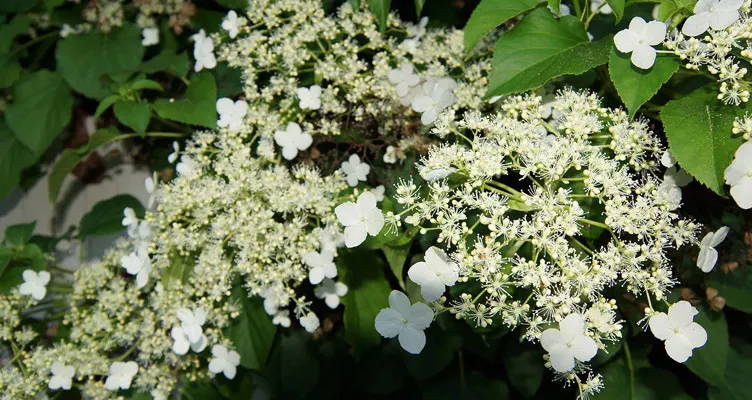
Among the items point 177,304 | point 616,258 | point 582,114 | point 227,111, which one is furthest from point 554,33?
point 177,304

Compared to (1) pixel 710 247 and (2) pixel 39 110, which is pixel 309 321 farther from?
(2) pixel 39 110

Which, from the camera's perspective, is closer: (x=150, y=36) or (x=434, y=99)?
(x=434, y=99)

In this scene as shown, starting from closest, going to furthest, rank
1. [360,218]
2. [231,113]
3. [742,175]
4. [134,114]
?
[742,175]
[360,218]
[231,113]
[134,114]

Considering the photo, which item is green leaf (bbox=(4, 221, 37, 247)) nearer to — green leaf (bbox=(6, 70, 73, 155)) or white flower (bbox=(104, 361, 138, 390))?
green leaf (bbox=(6, 70, 73, 155))

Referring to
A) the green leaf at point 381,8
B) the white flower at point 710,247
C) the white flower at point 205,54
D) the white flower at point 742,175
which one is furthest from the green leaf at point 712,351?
the white flower at point 205,54

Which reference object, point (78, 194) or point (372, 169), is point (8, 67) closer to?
point (78, 194)

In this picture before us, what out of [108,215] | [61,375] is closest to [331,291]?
[61,375]

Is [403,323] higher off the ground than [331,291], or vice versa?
[403,323]
